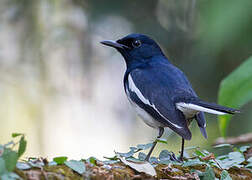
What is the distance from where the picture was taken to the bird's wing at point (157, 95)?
11.5 ft

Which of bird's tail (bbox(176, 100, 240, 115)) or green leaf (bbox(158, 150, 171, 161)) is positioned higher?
bird's tail (bbox(176, 100, 240, 115))

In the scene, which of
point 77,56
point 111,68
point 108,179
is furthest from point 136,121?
point 108,179

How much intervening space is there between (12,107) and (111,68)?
1826 millimetres

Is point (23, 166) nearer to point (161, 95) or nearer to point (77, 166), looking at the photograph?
point (77, 166)

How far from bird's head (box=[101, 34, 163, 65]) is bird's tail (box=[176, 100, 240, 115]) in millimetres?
1242

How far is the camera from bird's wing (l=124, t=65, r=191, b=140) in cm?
349

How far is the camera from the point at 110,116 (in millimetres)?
7699

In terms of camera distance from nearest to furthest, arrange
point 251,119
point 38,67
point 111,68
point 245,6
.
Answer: point 245,6, point 251,119, point 38,67, point 111,68

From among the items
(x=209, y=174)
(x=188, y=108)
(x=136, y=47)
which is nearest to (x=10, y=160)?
(x=209, y=174)

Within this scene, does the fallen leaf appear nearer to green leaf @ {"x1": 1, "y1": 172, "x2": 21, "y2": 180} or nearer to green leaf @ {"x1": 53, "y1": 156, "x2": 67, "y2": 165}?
green leaf @ {"x1": 53, "y1": 156, "x2": 67, "y2": 165}

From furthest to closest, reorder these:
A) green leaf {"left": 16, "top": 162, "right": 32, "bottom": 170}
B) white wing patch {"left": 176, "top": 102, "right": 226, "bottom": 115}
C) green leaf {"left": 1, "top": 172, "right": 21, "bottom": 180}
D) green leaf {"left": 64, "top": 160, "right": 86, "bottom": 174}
A: 1. white wing patch {"left": 176, "top": 102, "right": 226, "bottom": 115}
2. green leaf {"left": 64, "top": 160, "right": 86, "bottom": 174}
3. green leaf {"left": 16, "top": 162, "right": 32, "bottom": 170}
4. green leaf {"left": 1, "top": 172, "right": 21, "bottom": 180}

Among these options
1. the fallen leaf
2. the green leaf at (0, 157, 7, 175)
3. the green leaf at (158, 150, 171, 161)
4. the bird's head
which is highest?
the bird's head

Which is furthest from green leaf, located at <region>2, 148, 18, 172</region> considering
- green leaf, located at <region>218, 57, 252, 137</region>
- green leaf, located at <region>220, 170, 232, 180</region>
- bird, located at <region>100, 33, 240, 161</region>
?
green leaf, located at <region>218, 57, 252, 137</region>

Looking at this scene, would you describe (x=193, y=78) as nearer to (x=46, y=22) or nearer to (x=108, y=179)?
(x=46, y=22)
